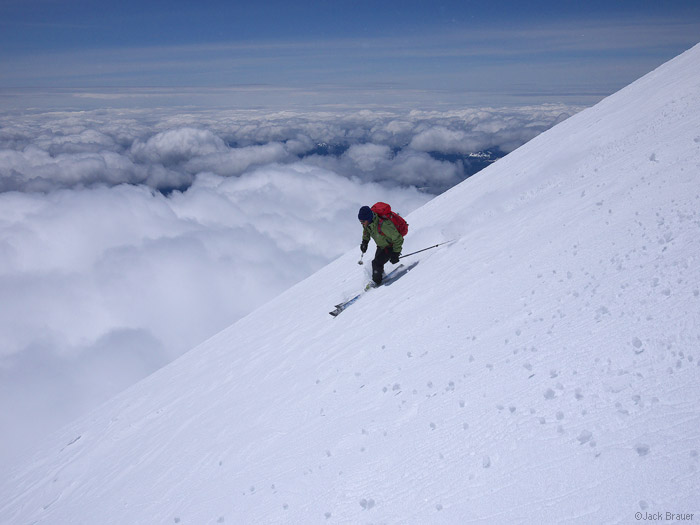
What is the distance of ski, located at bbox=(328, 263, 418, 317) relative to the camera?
11.3m

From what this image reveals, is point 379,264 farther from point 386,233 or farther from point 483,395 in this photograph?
point 483,395

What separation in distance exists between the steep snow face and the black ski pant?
513 mm

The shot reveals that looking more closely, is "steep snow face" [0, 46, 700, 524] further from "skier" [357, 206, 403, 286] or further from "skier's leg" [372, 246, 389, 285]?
"skier" [357, 206, 403, 286]

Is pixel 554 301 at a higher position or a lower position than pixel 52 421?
higher

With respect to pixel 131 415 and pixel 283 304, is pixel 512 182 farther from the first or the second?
pixel 131 415

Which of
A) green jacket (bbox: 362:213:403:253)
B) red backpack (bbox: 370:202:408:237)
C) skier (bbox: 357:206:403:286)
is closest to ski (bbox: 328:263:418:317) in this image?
skier (bbox: 357:206:403:286)

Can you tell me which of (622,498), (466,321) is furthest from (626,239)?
(622,498)

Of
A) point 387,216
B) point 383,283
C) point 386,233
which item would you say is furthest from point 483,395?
point 383,283

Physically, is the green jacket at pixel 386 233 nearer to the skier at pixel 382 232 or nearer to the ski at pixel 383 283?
the skier at pixel 382 232

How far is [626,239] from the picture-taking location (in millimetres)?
6199

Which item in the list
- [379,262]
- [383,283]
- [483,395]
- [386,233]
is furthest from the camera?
[383,283]

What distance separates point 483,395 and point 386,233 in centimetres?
616

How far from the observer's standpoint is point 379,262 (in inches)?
444

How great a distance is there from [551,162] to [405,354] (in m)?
10.6
